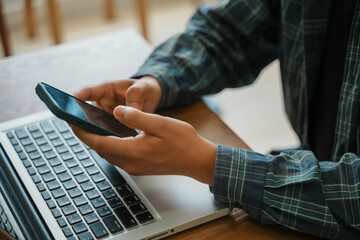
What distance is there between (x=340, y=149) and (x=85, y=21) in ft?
7.64

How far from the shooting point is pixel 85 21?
3.02m

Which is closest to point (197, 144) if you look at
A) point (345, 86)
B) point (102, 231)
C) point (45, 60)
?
point (102, 231)

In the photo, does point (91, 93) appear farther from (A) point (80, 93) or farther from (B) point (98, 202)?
(B) point (98, 202)

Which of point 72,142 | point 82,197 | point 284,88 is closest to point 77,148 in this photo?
point 72,142

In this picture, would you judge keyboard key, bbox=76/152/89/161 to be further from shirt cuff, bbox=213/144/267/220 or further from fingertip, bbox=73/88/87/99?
shirt cuff, bbox=213/144/267/220

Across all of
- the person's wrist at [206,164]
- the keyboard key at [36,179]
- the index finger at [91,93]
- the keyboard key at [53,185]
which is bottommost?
the keyboard key at [53,185]

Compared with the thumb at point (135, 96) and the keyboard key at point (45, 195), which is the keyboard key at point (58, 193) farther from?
the thumb at point (135, 96)

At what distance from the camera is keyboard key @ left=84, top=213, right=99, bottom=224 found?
717 millimetres

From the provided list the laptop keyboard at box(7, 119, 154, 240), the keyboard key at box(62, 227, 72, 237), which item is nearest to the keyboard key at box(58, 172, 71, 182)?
the laptop keyboard at box(7, 119, 154, 240)

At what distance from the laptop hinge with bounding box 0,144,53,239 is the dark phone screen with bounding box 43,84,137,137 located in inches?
5.8

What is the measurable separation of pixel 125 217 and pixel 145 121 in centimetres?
13

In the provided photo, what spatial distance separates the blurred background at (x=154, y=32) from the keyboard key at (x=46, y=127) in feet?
3.68

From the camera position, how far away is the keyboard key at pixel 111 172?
79 centimetres

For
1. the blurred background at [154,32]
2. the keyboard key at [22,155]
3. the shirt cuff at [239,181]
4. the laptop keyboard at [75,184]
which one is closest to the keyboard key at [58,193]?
the laptop keyboard at [75,184]
